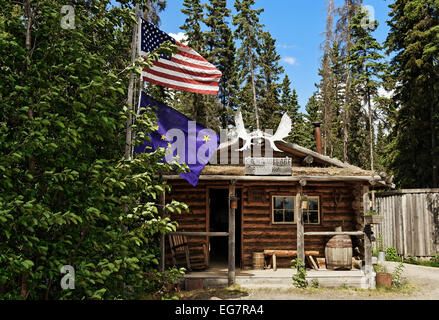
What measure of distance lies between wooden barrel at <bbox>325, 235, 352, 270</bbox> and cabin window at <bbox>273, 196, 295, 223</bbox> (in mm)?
1765

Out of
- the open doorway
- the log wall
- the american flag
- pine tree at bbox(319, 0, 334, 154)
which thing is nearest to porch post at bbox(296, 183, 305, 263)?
the log wall

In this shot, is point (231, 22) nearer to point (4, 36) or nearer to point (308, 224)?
point (308, 224)

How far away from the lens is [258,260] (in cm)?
1216

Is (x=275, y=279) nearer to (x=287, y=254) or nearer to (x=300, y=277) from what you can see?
(x=300, y=277)

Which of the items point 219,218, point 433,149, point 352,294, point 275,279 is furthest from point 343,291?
point 433,149

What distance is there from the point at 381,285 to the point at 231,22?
31.7 meters

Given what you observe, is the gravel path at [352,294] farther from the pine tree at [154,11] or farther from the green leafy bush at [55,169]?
the pine tree at [154,11]

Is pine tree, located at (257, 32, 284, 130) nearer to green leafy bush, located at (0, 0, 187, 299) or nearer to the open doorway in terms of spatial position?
the open doorway

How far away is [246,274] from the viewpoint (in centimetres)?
1134

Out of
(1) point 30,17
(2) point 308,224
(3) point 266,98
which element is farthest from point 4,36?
(3) point 266,98

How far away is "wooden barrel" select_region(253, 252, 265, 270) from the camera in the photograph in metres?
12.1

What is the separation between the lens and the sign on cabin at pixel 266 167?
36.4ft

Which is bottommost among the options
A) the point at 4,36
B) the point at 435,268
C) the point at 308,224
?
the point at 435,268

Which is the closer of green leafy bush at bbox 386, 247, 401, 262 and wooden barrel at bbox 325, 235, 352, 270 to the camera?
wooden barrel at bbox 325, 235, 352, 270
